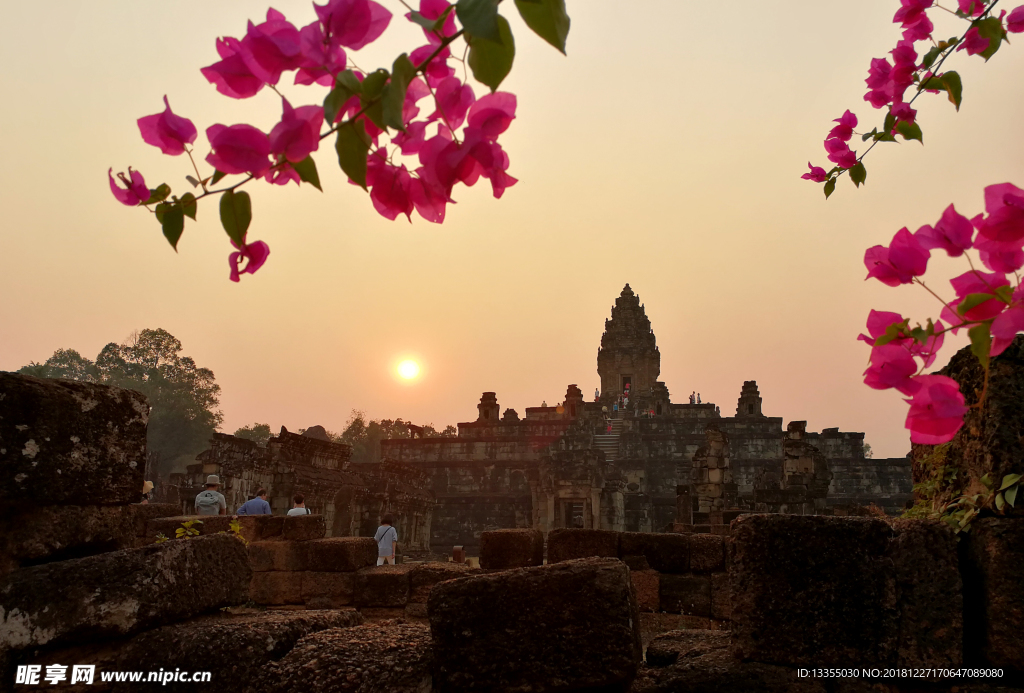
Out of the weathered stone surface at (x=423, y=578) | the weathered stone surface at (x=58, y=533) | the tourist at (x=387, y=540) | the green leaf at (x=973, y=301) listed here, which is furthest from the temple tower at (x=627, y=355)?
the green leaf at (x=973, y=301)

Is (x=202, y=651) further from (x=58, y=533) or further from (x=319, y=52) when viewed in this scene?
(x=319, y=52)

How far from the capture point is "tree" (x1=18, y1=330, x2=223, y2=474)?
2197 inches

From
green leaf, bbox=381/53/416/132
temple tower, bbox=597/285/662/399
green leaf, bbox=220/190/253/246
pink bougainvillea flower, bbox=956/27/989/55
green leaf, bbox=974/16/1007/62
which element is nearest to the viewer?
green leaf, bbox=381/53/416/132

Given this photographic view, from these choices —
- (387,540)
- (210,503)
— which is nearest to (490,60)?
(210,503)

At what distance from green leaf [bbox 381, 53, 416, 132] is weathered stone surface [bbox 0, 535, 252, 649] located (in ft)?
8.97

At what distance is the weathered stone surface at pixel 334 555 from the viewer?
24.2ft

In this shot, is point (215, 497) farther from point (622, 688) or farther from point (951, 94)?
point (951, 94)

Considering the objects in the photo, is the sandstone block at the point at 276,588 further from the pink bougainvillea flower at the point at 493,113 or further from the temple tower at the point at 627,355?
the temple tower at the point at 627,355

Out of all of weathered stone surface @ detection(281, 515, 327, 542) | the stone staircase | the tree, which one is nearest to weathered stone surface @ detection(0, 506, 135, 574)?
weathered stone surface @ detection(281, 515, 327, 542)

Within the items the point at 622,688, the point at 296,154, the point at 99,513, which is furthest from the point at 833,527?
the point at 99,513

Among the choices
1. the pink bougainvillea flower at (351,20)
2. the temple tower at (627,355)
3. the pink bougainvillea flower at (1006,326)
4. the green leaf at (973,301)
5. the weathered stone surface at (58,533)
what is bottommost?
the weathered stone surface at (58,533)

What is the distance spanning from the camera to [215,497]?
389 inches

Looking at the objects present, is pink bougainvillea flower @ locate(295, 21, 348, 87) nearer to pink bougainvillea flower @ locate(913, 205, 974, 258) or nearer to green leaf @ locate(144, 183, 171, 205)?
green leaf @ locate(144, 183, 171, 205)

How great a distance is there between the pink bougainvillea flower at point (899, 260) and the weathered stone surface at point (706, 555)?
6716 mm
